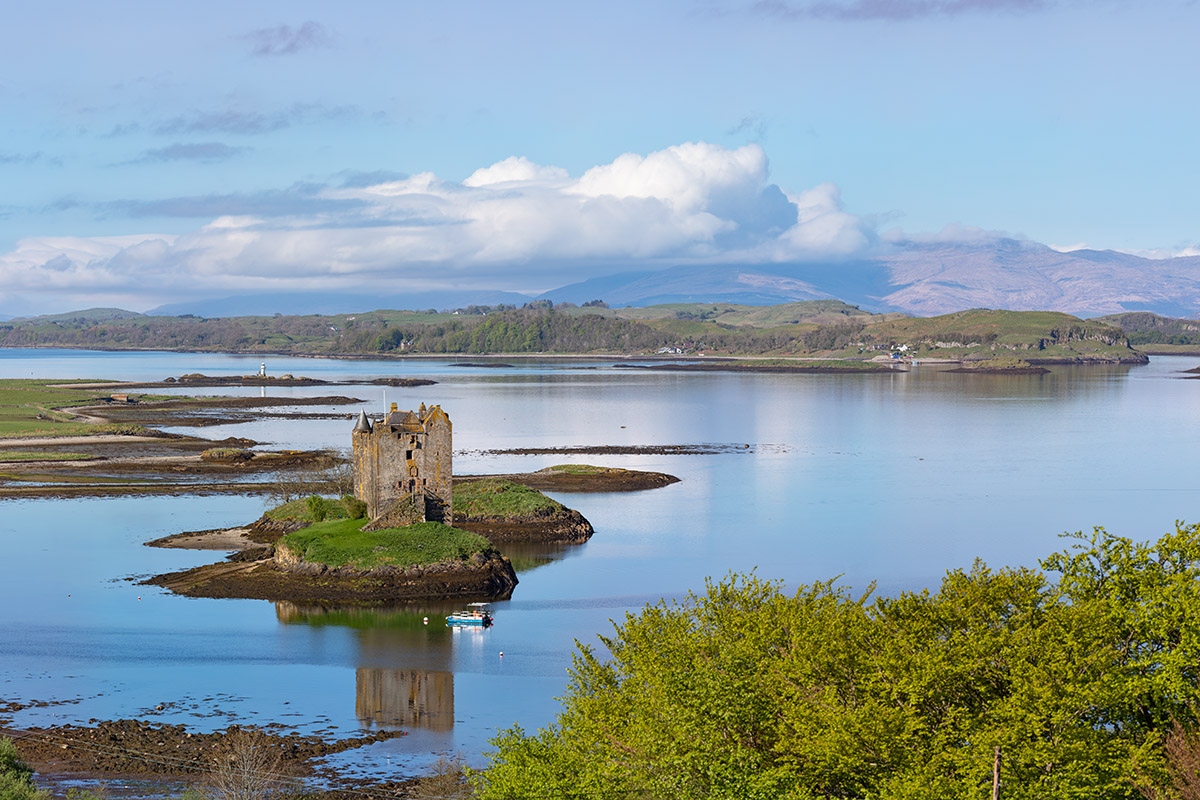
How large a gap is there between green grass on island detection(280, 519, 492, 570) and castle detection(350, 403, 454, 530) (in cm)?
104

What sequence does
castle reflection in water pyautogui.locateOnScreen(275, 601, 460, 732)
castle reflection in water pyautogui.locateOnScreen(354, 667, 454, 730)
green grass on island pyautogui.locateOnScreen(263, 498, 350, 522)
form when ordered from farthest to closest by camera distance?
green grass on island pyautogui.locateOnScreen(263, 498, 350, 522) → castle reflection in water pyautogui.locateOnScreen(275, 601, 460, 732) → castle reflection in water pyautogui.locateOnScreen(354, 667, 454, 730)

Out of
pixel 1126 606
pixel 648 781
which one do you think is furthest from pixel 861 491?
pixel 648 781

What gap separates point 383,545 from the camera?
55875 millimetres

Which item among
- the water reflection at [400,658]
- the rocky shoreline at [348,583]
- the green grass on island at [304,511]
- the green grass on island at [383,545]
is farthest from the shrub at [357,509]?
the water reflection at [400,658]

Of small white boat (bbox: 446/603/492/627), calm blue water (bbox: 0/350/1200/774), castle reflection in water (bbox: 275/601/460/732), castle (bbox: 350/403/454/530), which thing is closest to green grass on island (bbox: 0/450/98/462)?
calm blue water (bbox: 0/350/1200/774)

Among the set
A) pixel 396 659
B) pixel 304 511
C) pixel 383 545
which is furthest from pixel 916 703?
pixel 304 511

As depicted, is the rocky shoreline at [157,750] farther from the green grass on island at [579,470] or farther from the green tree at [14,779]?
the green grass on island at [579,470]

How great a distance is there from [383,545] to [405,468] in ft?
14.2

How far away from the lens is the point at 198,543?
6412 cm

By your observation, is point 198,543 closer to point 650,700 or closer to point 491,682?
point 491,682

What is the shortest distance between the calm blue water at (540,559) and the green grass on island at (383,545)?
3739 millimetres

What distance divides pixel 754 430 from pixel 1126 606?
10979cm

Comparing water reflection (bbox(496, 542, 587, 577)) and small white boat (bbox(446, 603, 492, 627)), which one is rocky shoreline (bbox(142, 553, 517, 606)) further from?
water reflection (bbox(496, 542, 587, 577))

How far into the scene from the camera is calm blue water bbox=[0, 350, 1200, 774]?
39406mm
